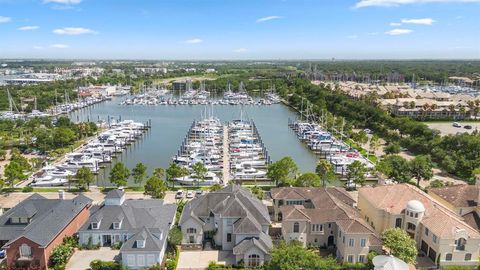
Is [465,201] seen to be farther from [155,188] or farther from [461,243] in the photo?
[155,188]

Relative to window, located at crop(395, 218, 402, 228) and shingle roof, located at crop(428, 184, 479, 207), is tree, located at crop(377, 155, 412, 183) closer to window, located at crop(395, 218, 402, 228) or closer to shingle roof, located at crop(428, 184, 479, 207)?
shingle roof, located at crop(428, 184, 479, 207)

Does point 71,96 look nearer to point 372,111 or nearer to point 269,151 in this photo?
point 269,151

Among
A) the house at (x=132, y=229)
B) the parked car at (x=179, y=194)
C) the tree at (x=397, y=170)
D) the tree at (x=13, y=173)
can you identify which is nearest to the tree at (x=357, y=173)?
the tree at (x=397, y=170)

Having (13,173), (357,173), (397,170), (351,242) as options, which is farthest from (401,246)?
(13,173)

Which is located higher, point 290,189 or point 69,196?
point 290,189

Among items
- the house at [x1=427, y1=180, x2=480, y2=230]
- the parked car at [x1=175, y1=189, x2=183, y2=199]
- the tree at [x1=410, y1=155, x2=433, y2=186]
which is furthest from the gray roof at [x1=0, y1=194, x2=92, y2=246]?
the tree at [x1=410, y1=155, x2=433, y2=186]

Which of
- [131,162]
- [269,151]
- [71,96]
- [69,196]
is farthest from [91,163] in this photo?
[71,96]
